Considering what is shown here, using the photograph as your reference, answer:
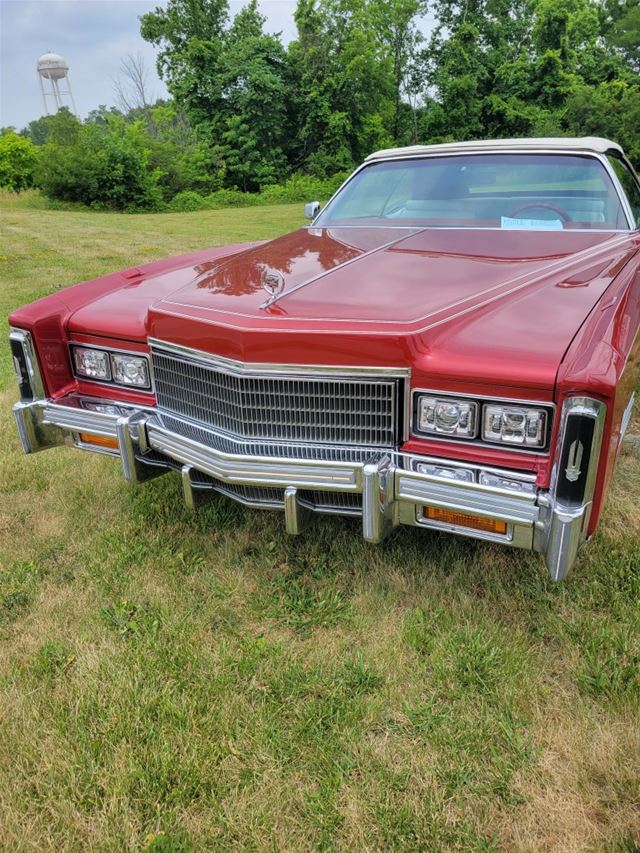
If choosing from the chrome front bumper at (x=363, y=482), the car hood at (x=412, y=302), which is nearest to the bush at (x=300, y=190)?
the car hood at (x=412, y=302)

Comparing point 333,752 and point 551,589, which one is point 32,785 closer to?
point 333,752

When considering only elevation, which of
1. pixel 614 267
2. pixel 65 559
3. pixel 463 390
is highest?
pixel 614 267

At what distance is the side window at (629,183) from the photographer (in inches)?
145

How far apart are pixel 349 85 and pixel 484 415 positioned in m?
31.5

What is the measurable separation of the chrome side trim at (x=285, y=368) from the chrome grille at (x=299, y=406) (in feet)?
0.04

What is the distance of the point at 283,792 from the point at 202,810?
0.72 feet

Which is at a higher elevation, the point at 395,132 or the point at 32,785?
the point at 395,132

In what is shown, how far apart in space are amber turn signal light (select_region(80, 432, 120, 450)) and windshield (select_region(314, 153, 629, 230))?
184 centimetres

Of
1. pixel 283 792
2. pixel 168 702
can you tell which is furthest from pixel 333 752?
pixel 168 702

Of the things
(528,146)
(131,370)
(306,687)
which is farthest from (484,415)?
(528,146)

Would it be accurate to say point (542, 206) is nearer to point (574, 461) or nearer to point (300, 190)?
point (574, 461)

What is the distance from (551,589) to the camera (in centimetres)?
251

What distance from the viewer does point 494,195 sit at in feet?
11.2

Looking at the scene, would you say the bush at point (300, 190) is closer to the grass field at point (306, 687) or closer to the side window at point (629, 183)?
the side window at point (629, 183)
